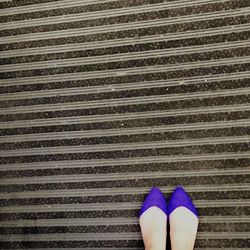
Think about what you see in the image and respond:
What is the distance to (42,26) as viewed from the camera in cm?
118

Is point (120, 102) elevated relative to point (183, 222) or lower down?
elevated

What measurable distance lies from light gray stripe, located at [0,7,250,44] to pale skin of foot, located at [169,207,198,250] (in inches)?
24.1

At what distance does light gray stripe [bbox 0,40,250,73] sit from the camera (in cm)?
109

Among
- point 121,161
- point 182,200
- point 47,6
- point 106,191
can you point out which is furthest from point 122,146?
point 47,6

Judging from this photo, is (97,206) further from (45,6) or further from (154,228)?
(45,6)

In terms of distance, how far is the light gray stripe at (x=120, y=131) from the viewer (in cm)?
111

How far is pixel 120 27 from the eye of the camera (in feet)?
3.73

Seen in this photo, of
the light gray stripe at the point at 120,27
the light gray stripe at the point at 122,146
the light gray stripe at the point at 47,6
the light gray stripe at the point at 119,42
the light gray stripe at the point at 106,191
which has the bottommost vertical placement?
the light gray stripe at the point at 106,191

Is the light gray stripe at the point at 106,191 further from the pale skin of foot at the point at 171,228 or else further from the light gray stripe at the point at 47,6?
the light gray stripe at the point at 47,6

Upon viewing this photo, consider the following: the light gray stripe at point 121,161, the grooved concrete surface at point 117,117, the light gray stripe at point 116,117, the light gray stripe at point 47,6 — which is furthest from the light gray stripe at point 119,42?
the light gray stripe at point 121,161

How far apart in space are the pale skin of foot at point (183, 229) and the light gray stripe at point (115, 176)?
0.40 ft

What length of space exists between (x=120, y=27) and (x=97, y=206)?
605 millimetres

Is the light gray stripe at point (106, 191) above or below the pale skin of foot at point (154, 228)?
above

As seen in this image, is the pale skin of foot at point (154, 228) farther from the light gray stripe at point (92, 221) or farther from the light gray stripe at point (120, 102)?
the light gray stripe at point (120, 102)
